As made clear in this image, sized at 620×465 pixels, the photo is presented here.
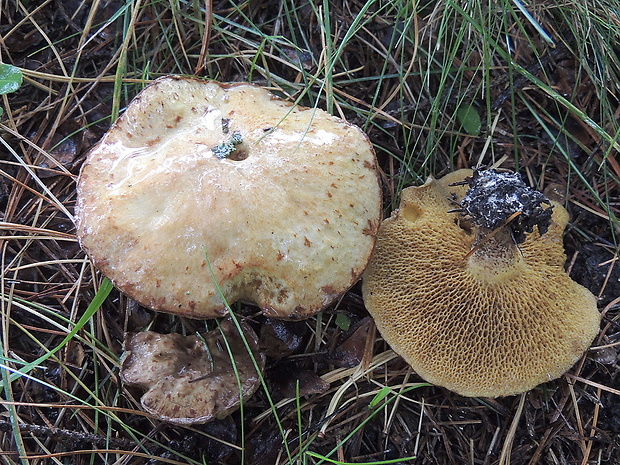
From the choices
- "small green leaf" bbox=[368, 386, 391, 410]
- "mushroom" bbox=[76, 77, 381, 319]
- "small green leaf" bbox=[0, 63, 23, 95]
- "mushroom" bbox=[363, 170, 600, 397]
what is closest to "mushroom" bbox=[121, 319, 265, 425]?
"mushroom" bbox=[76, 77, 381, 319]

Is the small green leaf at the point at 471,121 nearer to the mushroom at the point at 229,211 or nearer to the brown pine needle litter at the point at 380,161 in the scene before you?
the brown pine needle litter at the point at 380,161

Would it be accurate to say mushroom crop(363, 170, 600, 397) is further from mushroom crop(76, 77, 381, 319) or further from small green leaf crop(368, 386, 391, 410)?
mushroom crop(76, 77, 381, 319)

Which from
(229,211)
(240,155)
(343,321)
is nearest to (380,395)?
(343,321)

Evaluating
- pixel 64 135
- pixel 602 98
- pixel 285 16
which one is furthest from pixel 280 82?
pixel 602 98

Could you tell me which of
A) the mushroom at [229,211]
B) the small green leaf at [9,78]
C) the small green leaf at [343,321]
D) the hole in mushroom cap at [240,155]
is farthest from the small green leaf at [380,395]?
the small green leaf at [9,78]

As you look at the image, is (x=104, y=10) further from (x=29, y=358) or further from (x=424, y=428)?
(x=424, y=428)

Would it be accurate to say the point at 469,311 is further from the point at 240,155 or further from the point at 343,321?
the point at 240,155
